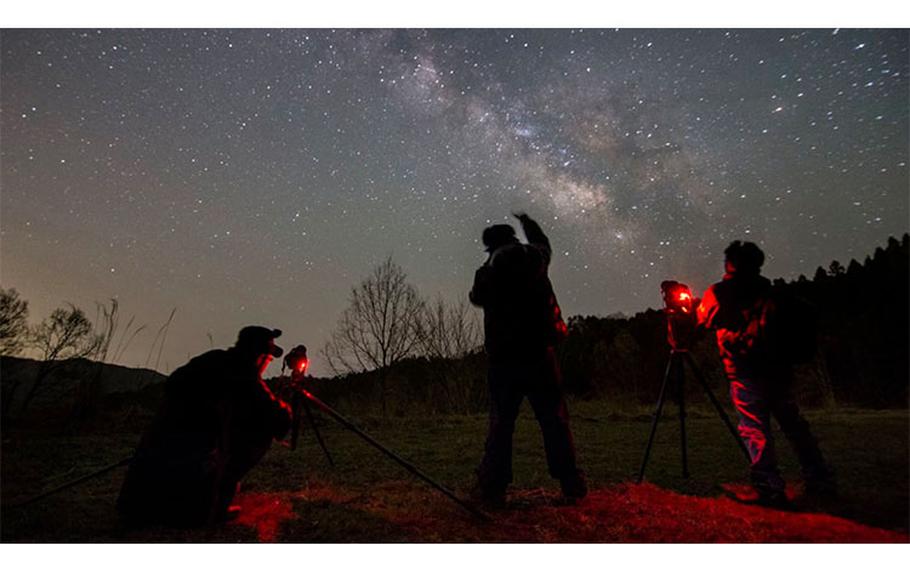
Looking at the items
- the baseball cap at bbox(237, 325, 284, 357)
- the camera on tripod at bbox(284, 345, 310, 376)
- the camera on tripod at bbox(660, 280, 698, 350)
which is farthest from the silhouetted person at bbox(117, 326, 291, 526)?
the camera on tripod at bbox(660, 280, 698, 350)

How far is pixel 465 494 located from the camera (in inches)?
153

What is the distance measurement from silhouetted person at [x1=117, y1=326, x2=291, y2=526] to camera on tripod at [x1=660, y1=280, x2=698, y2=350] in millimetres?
3306

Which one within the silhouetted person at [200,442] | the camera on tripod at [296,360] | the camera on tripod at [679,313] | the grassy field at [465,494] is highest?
the camera on tripod at [679,313]

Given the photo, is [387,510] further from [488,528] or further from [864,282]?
[864,282]

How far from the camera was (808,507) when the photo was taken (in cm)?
326

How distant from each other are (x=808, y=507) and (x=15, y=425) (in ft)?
31.3

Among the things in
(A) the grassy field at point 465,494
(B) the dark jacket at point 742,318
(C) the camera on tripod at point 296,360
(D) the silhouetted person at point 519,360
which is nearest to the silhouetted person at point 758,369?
(B) the dark jacket at point 742,318

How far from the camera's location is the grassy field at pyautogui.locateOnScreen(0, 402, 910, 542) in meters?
2.92

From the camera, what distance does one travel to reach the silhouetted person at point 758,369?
3.41 m

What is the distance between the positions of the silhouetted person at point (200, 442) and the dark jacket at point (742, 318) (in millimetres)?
3310

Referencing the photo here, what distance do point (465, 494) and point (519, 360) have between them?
1.24 metres

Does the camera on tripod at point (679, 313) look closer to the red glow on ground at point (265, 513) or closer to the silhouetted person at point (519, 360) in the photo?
the silhouetted person at point (519, 360)

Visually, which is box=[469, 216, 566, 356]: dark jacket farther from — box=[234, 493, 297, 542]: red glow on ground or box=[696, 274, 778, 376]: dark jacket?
box=[234, 493, 297, 542]: red glow on ground

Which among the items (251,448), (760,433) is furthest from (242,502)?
(760,433)
